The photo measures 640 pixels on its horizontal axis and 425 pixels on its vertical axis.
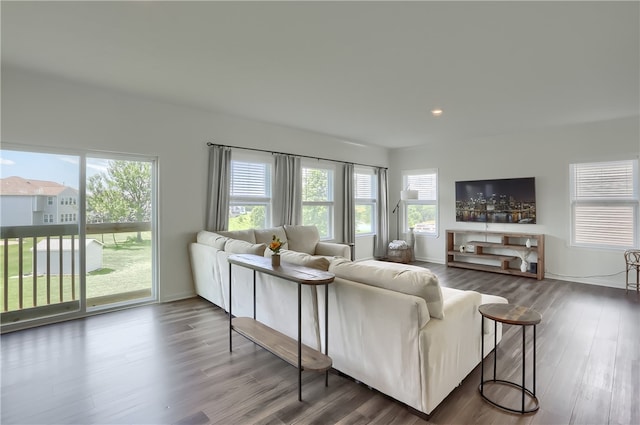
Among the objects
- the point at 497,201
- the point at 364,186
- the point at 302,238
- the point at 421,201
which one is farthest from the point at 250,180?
the point at 497,201

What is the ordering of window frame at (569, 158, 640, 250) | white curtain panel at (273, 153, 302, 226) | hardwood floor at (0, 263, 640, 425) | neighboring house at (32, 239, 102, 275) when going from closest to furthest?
hardwood floor at (0, 263, 640, 425) < neighboring house at (32, 239, 102, 275) < window frame at (569, 158, 640, 250) < white curtain panel at (273, 153, 302, 226)

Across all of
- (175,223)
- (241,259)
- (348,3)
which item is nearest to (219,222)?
(175,223)

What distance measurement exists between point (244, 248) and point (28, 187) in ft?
8.05

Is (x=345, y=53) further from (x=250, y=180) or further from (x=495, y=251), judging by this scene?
(x=495, y=251)

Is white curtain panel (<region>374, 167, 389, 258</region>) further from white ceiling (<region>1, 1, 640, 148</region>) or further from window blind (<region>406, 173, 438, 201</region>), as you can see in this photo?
white ceiling (<region>1, 1, 640, 148</region>)

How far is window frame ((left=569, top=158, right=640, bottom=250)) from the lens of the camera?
16.4 ft

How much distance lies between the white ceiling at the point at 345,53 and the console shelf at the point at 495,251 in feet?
8.07

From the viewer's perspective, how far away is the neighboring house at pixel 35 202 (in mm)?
3330

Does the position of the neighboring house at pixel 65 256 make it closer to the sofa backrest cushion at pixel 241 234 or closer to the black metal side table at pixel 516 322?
the sofa backrest cushion at pixel 241 234

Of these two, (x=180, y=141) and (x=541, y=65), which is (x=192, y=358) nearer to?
(x=180, y=141)

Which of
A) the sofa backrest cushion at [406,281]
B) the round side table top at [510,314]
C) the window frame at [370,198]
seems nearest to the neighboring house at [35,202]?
the sofa backrest cushion at [406,281]

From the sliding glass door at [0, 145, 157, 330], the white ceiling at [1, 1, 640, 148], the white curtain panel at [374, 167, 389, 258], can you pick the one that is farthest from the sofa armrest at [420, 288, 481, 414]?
the white curtain panel at [374, 167, 389, 258]

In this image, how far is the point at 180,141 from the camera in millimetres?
4465

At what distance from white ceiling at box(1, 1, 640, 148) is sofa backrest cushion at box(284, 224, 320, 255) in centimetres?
198
